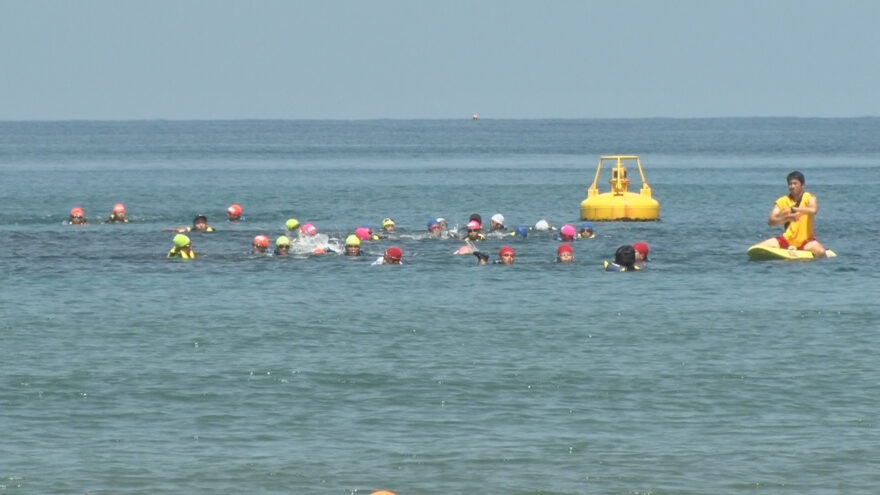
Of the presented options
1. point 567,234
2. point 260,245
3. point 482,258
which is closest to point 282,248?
point 260,245

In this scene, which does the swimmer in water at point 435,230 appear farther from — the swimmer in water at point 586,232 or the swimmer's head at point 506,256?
the swimmer's head at point 506,256

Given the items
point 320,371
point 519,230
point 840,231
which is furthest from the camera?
point 840,231

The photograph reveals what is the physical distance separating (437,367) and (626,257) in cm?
1182

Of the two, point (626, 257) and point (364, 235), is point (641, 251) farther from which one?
point (364, 235)

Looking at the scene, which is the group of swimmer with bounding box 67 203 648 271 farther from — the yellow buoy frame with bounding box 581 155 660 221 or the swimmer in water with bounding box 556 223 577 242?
the yellow buoy frame with bounding box 581 155 660 221

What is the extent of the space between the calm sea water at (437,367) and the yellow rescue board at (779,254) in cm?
26

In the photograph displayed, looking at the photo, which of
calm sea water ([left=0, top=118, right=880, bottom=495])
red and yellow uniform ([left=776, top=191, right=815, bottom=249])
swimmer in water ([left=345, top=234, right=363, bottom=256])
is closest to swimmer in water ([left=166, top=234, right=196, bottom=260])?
calm sea water ([left=0, top=118, right=880, bottom=495])

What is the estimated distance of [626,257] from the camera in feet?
109

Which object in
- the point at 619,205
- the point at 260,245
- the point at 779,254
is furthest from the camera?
the point at 619,205

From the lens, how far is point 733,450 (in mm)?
16812

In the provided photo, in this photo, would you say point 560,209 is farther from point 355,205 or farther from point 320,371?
point 320,371

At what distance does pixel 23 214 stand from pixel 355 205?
13522mm

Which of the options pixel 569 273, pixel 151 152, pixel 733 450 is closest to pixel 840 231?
pixel 569 273

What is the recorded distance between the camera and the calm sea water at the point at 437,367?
1619 centimetres
